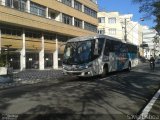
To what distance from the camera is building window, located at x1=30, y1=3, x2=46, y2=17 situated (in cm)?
4227

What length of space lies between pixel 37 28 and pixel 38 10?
2825 mm

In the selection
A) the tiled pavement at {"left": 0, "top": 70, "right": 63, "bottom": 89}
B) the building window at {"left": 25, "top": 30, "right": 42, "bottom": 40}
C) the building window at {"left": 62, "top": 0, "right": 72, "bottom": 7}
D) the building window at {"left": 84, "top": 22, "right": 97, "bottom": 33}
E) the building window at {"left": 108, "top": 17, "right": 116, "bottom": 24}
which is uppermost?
the building window at {"left": 108, "top": 17, "right": 116, "bottom": 24}

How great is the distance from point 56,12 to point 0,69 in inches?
1004

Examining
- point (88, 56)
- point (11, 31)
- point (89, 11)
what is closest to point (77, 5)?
point (89, 11)

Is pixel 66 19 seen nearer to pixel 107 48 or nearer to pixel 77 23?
pixel 77 23

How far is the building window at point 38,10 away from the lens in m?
42.3

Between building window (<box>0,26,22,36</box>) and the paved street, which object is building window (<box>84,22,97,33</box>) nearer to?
building window (<box>0,26,22,36</box>)

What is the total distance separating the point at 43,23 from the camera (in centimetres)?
4356

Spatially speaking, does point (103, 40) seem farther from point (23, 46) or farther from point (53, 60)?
point (53, 60)

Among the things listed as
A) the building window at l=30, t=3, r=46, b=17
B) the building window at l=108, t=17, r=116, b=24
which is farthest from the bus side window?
the building window at l=108, t=17, r=116, b=24

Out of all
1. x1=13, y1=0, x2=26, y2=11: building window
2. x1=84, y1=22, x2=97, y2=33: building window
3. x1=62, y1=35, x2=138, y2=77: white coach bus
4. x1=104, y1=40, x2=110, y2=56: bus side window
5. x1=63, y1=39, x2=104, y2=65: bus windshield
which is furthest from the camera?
x1=84, y1=22, x2=97, y2=33: building window

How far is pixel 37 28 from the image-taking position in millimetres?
42438

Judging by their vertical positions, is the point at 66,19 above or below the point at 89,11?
below

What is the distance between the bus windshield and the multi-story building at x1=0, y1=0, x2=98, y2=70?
26.0 ft
